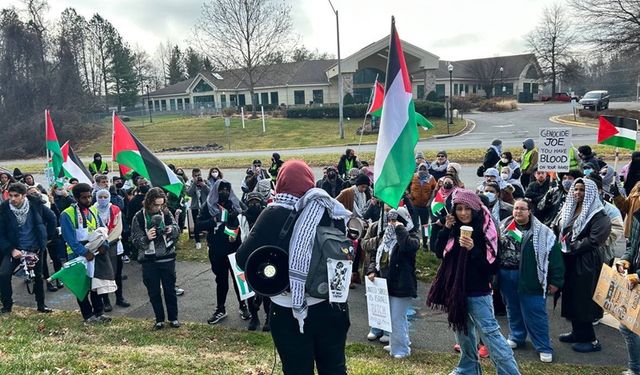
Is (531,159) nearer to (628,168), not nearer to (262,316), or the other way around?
(628,168)

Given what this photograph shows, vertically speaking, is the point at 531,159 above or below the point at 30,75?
below

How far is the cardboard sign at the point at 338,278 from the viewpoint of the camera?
3.27 meters

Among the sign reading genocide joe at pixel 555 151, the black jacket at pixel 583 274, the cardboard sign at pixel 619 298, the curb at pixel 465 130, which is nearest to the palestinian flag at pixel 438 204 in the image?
the sign reading genocide joe at pixel 555 151

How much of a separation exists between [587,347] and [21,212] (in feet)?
26.5

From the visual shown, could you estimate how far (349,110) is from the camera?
159 feet

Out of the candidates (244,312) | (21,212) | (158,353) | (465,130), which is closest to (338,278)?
(158,353)

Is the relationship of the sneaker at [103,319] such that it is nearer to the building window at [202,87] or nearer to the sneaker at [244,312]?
the sneaker at [244,312]

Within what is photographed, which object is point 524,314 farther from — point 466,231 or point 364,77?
point 364,77

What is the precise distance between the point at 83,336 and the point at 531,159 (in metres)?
10.1

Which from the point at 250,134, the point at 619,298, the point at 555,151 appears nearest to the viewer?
the point at 619,298

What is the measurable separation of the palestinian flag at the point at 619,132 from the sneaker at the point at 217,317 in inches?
327

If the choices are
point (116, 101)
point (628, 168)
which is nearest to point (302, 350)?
point (628, 168)

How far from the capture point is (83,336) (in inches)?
259

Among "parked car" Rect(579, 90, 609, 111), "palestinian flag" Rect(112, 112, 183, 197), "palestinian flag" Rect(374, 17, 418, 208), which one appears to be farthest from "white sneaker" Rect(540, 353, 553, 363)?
"parked car" Rect(579, 90, 609, 111)
